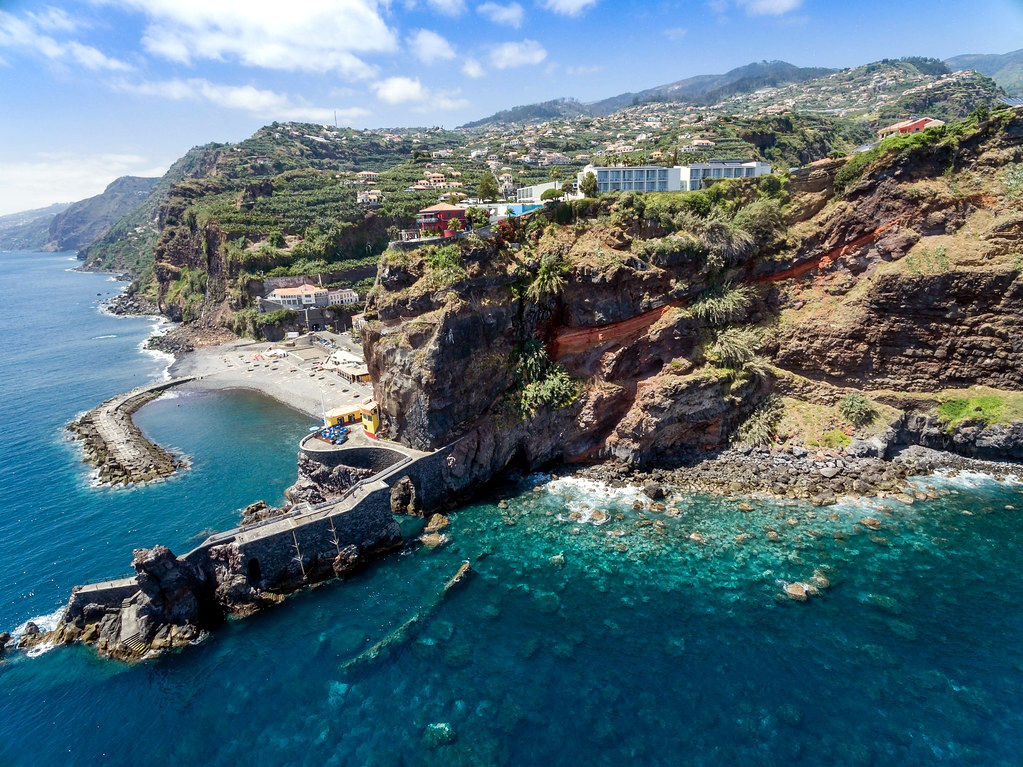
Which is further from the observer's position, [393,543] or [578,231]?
[578,231]

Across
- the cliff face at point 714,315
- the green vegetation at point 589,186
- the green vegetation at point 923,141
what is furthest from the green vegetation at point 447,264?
the green vegetation at point 923,141

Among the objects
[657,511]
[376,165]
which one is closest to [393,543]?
[657,511]

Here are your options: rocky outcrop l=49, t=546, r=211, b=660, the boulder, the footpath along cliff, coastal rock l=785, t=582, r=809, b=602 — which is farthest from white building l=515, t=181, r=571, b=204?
rocky outcrop l=49, t=546, r=211, b=660

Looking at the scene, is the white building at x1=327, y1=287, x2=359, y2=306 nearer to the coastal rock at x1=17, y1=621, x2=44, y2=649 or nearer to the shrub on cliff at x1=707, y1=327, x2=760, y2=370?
the shrub on cliff at x1=707, y1=327, x2=760, y2=370

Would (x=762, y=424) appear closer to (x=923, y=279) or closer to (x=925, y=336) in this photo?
(x=925, y=336)

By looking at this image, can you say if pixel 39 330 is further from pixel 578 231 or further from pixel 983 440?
pixel 983 440
